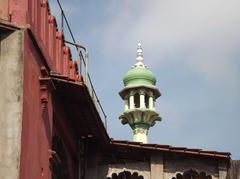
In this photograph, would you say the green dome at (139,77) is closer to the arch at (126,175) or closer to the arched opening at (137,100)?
the arched opening at (137,100)

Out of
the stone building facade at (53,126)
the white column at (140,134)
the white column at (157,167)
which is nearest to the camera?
the stone building facade at (53,126)

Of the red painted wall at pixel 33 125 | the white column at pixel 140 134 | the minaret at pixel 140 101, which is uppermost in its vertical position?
the minaret at pixel 140 101

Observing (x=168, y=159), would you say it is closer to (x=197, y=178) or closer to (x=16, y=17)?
(x=197, y=178)

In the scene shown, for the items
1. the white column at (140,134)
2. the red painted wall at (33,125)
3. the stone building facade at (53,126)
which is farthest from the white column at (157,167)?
the white column at (140,134)

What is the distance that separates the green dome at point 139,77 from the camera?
4159 cm

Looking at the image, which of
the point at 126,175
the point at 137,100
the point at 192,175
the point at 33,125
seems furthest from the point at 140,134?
the point at 33,125

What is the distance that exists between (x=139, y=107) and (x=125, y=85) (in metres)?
1.76

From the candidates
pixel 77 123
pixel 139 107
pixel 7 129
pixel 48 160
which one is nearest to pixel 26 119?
pixel 7 129

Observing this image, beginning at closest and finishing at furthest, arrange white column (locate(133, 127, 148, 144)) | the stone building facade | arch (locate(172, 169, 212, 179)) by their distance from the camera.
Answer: the stone building facade → arch (locate(172, 169, 212, 179)) → white column (locate(133, 127, 148, 144))

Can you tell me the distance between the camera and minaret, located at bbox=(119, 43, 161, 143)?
4050cm

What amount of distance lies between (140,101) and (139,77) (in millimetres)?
1591

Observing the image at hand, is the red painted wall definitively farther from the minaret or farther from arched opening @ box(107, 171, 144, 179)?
Result: the minaret

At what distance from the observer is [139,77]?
137 feet

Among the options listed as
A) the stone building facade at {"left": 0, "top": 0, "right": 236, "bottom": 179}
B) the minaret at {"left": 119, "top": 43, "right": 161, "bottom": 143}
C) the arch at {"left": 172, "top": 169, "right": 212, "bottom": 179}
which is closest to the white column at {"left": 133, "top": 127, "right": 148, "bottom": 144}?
the minaret at {"left": 119, "top": 43, "right": 161, "bottom": 143}
